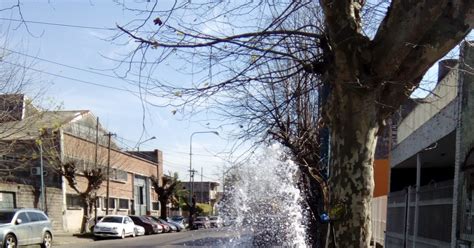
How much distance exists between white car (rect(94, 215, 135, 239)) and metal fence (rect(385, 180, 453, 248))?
71.5 feet

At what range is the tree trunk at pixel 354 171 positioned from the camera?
5621 mm

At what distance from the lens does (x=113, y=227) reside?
117ft

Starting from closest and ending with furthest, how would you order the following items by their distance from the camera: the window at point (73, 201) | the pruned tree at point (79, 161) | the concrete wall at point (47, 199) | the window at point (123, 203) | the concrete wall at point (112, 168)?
1. the concrete wall at point (47, 199)
2. the pruned tree at point (79, 161)
3. the window at point (73, 201)
4. the concrete wall at point (112, 168)
5. the window at point (123, 203)

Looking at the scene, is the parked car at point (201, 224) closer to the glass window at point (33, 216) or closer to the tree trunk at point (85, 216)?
the tree trunk at point (85, 216)

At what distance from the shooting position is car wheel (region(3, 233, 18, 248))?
19.4 metres

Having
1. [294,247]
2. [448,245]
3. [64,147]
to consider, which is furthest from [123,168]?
[448,245]

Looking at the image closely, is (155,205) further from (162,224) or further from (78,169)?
(78,169)

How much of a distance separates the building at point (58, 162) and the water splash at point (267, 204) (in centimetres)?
847

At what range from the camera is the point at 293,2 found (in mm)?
6699

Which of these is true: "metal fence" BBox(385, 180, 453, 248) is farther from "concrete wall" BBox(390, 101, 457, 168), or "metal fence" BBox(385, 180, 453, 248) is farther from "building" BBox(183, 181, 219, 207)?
"building" BBox(183, 181, 219, 207)

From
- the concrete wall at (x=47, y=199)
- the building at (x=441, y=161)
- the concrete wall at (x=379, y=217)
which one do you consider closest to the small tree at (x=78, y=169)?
the concrete wall at (x=47, y=199)

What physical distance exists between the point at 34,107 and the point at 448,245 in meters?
18.4

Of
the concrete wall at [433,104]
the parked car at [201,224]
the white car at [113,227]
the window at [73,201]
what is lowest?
the parked car at [201,224]

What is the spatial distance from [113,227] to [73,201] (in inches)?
316
